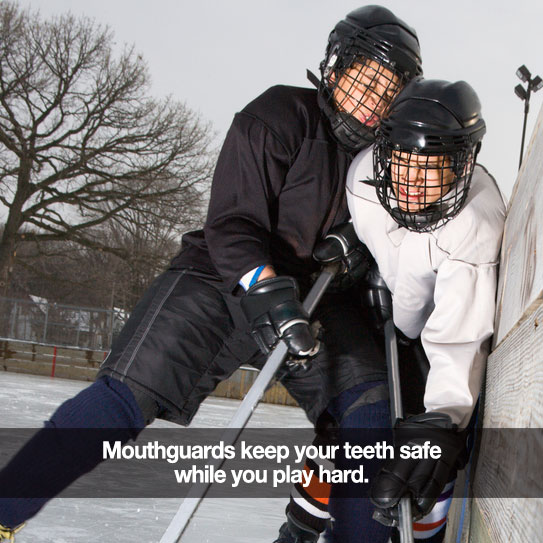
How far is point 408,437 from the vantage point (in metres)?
1.66

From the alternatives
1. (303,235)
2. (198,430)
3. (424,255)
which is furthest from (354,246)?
(198,430)

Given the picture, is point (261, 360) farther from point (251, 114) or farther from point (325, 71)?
point (325, 71)

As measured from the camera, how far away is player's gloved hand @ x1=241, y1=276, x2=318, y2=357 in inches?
72.7

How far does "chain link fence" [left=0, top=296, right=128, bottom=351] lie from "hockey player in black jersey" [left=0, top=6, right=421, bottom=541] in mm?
11516

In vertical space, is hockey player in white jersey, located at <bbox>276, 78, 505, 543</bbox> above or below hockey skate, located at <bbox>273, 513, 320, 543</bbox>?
above

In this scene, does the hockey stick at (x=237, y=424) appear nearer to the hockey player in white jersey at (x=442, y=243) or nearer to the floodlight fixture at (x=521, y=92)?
the hockey player in white jersey at (x=442, y=243)

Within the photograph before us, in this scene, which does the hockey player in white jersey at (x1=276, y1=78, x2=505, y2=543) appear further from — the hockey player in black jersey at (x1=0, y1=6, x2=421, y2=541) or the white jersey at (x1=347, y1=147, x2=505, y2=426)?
the hockey player in black jersey at (x1=0, y1=6, x2=421, y2=541)

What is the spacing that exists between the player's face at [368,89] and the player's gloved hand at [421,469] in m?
0.83

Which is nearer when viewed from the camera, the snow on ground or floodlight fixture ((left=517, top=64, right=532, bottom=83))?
the snow on ground

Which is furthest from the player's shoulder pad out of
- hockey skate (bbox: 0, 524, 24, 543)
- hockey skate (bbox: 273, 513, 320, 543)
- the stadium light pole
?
the stadium light pole

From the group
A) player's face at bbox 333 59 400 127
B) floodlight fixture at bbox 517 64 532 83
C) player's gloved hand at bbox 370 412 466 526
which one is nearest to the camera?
player's gloved hand at bbox 370 412 466 526

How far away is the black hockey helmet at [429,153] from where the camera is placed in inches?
67.3

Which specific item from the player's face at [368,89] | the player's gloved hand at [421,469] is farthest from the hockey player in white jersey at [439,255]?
the player's face at [368,89]

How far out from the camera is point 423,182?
5.73ft
